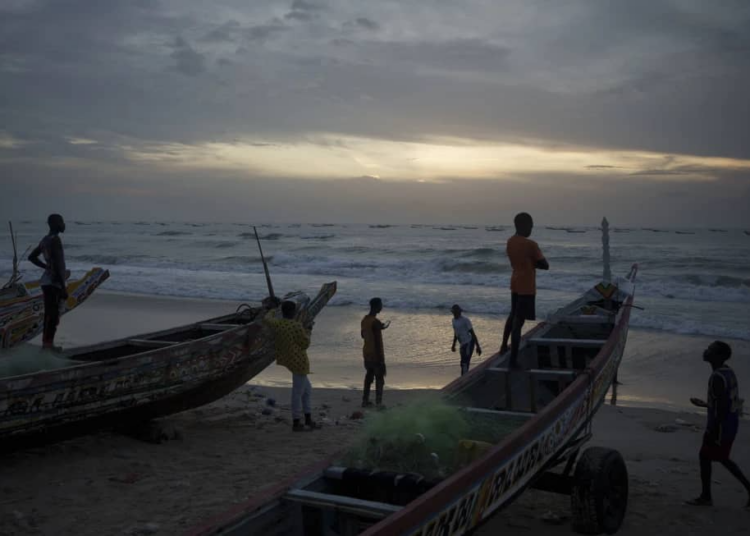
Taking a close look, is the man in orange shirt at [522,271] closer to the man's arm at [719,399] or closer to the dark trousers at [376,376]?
the man's arm at [719,399]

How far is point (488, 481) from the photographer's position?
155 inches

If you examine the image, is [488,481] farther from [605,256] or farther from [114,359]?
[605,256]

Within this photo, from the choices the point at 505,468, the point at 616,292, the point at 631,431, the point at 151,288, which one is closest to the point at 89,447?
the point at 505,468

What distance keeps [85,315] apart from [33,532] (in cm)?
1536

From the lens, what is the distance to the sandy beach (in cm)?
536

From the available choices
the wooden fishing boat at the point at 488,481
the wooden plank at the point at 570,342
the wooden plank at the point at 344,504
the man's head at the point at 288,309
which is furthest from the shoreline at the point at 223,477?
the man's head at the point at 288,309

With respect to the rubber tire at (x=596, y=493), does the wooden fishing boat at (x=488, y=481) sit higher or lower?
higher

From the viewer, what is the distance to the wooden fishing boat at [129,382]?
586cm

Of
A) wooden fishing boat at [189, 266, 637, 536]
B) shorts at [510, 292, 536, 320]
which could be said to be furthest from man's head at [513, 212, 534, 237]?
wooden fishing boat at [189, 266, 637, 536]

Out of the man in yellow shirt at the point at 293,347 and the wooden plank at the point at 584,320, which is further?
the wooden plank at the point at 584,320

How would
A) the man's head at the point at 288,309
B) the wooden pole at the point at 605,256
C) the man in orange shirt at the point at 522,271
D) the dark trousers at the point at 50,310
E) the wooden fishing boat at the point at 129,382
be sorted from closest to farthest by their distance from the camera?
the wooden fishing boat at the point at 129,382, the man in orange shirt at the point at 522,271, the man's head at the point at 288,309, the dark trousers at the point at 50,310, the wooden pole at the point at 605,256

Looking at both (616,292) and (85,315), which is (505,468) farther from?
(85,315)

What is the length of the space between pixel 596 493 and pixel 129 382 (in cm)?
451

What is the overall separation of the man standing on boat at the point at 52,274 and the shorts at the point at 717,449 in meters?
7.11
